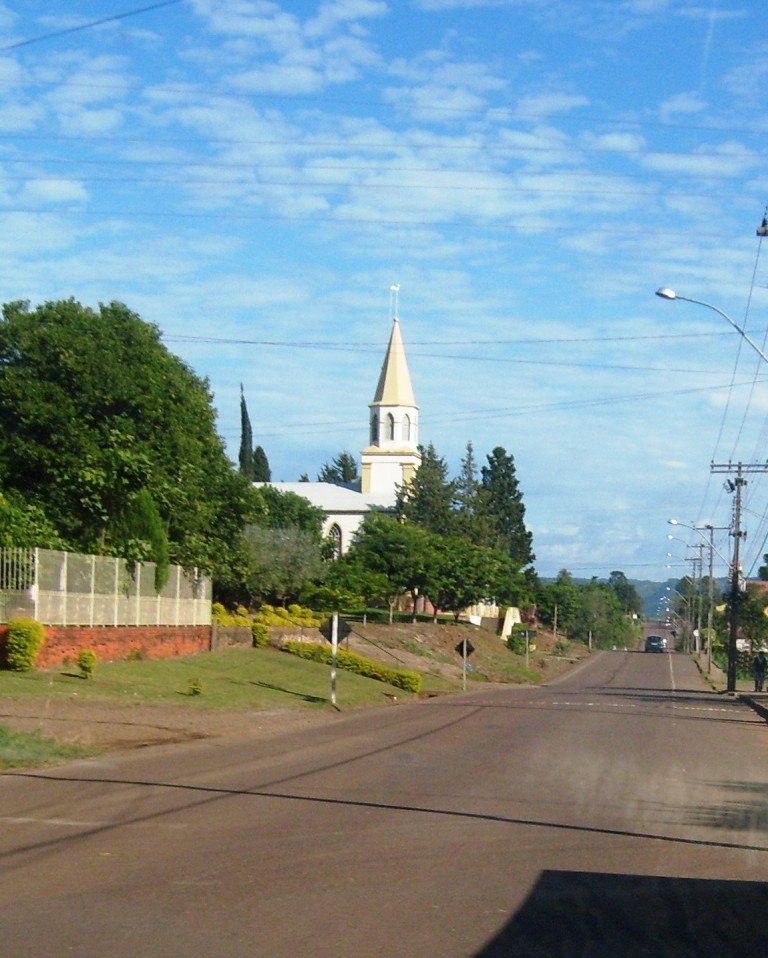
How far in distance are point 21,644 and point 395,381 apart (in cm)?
9247

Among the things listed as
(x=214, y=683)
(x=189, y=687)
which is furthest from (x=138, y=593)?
(x=189, y=687)

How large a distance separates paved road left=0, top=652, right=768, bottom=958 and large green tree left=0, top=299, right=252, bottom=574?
56.9 ft

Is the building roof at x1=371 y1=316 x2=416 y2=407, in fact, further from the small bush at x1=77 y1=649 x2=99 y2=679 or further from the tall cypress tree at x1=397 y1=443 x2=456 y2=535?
the small bush at x1=77 y1=649 x2=99 y2=679

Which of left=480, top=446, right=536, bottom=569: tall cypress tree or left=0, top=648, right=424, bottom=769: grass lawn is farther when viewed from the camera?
left=480, top=446, right=536, bottom=569: tall cypress tree

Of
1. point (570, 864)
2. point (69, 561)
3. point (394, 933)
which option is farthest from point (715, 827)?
point (69, 561)

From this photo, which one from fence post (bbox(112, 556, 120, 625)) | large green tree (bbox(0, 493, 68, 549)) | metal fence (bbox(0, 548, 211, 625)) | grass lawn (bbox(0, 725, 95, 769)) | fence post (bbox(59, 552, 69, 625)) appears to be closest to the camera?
grass lawn (bbox(0, 725, 95, 769))

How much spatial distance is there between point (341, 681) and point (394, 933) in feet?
104

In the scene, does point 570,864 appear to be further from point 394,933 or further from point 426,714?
point 426,714

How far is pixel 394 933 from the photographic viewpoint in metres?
7.87

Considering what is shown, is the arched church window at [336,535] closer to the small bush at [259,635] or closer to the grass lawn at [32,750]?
the small bush at [259,635]

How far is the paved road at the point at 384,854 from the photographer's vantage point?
7.82 meters

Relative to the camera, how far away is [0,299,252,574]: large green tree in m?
36.5

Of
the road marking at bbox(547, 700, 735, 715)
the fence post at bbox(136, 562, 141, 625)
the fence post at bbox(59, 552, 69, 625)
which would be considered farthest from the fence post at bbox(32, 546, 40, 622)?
the road marking at bbox(547, 700, 735, 715)

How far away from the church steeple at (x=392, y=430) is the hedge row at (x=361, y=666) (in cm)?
7091
